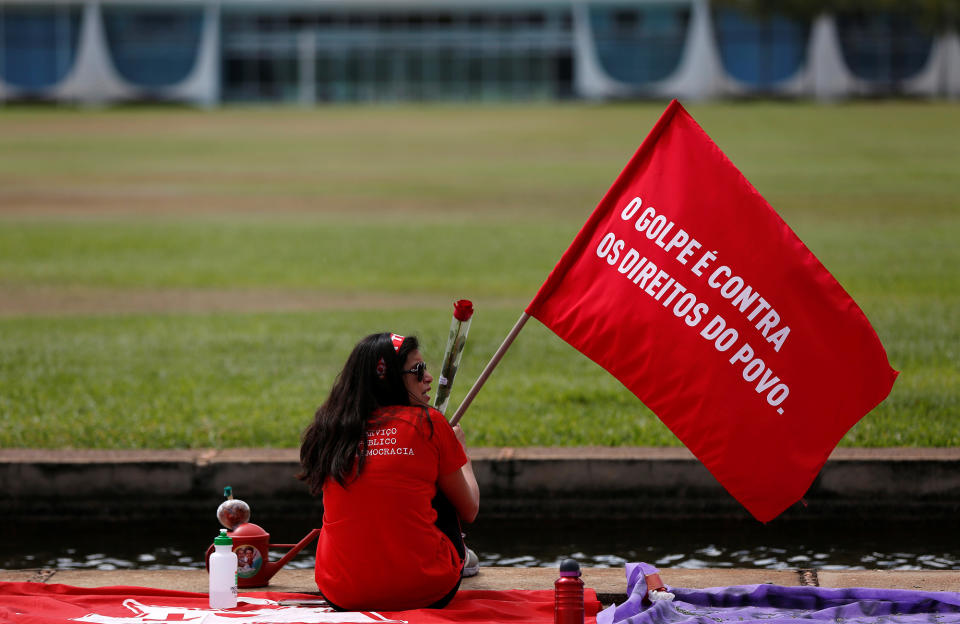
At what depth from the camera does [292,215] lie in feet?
88.2

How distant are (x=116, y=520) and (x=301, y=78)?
71645 millimetres

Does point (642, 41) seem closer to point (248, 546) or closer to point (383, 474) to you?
point (248, 546)

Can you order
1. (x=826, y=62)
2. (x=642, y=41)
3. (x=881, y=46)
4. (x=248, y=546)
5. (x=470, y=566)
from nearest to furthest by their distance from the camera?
(x=248, y=546), (x=470, y=566), (x=826, y=62), (x=881, y=46), (x=642, y=41)

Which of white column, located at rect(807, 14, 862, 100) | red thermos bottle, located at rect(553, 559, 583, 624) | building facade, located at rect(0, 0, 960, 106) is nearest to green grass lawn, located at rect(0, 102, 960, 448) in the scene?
red thermos bottle, located at rect(553, 559, 583, 624)

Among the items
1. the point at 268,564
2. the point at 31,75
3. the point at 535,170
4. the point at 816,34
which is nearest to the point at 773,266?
the point at 268,564

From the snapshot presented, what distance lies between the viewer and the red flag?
18.5 ft

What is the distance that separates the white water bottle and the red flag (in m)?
1.66

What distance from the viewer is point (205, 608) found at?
5879mm

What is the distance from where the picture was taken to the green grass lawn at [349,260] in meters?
9.91

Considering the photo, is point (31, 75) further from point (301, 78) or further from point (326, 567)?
point (326, 567)

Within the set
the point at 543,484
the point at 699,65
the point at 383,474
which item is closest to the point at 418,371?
the point at 383,474

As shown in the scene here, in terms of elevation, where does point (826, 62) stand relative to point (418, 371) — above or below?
above

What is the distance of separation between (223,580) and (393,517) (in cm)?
81

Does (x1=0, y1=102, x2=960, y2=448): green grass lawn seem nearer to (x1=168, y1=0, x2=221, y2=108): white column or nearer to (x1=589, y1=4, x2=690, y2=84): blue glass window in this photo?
(x1=168, y1=0, x2=221, y2=108): white column
